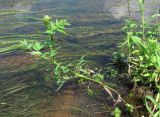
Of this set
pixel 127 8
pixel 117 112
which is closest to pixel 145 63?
pixel 117 112

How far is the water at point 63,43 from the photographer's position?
2984 mm

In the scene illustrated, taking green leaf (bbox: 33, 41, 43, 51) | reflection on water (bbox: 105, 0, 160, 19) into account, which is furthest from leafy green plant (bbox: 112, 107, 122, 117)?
reflection on water (bbox: 105, 0, 160, 19)

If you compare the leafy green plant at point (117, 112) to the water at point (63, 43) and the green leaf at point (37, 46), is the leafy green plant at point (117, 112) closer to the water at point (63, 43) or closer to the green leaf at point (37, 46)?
the water at point (63, 43)

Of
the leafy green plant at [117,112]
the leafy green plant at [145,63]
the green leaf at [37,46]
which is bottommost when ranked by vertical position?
the leafy green plant at [117,112]

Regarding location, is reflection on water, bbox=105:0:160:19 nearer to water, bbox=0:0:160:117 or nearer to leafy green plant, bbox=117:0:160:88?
water, bbox=0:0:160:117

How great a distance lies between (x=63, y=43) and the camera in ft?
14.7

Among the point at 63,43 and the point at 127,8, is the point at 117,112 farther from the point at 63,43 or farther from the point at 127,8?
the point at 127,8

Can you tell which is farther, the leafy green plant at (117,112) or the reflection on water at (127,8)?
the reflection on water at (127,8)

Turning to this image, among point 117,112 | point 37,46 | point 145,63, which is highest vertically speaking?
point 37,46

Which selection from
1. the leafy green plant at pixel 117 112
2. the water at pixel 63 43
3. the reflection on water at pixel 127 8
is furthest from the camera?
the reflection on water at pixel 127 8

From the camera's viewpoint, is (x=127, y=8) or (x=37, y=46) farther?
(x=127, y=8)

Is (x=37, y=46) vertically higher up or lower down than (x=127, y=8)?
higher up

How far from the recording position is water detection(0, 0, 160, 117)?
2.98 meters

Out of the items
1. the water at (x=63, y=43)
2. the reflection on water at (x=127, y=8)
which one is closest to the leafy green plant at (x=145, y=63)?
the water at (x=63, y=43)
